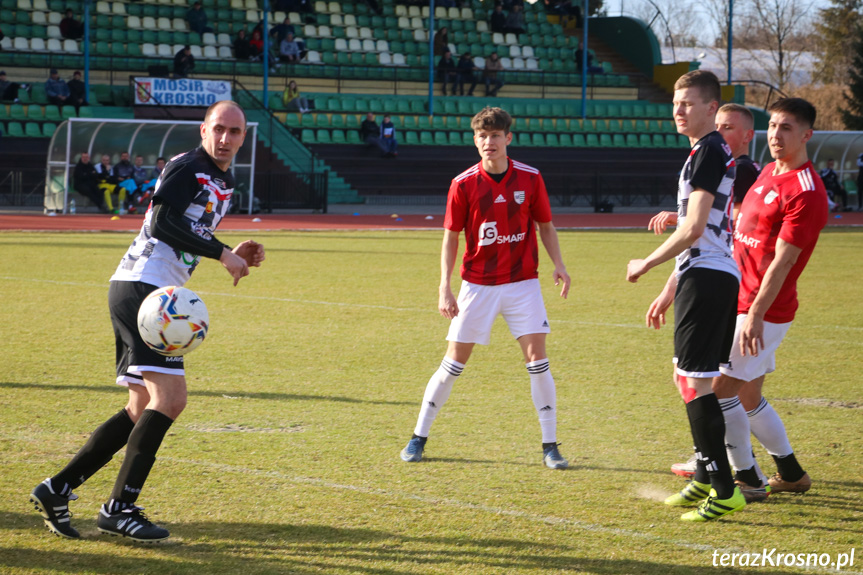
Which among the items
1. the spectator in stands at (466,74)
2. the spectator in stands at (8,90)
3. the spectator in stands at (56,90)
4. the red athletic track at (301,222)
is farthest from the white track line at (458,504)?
the spectator in stands at (466,74)

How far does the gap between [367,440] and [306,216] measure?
70.5 ft

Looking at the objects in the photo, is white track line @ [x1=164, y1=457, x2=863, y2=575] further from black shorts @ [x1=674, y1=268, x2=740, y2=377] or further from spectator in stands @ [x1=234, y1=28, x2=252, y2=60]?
spectator in stands @ [x1=234, y1=28, x2=252, y2=60]

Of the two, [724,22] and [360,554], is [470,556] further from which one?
[724,22]

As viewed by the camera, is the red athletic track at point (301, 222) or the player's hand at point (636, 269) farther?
the red athletic track at point (301, 222)

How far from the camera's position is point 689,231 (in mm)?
4383

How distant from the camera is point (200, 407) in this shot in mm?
6586

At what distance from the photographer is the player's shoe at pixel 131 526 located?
4168 millimetres

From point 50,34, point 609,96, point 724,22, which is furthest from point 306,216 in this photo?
point 724,22

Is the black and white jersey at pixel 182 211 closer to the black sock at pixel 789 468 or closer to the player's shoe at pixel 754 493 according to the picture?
the player's shoe at pixel 754 493

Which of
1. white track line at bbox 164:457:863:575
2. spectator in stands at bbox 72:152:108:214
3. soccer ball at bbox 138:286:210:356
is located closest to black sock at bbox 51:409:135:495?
soccer ball at bbox 138:286:210:356

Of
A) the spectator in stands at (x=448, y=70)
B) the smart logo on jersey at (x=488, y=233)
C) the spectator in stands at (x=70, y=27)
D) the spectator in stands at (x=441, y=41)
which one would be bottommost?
the smart logo on jersey at (x=488, y=233)

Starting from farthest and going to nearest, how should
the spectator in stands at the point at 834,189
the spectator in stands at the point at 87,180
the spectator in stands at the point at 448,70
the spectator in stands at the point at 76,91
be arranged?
the spectator in stands at the point at 448,70
the spectator in stands at the point at 834,189
the spectator in stands at the point at 76,91
the spectator in stands at the point at 87,180

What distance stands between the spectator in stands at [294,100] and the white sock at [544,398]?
2830cm

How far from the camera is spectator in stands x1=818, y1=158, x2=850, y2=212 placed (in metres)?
31.1
